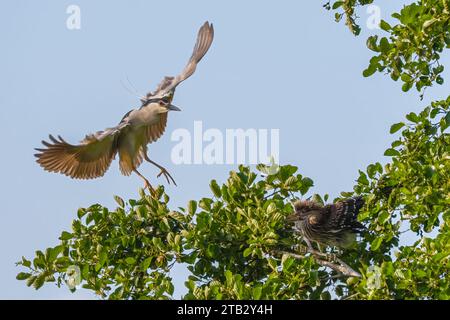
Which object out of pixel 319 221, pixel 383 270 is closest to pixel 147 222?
pixel 319 221

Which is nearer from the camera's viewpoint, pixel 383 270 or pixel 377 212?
pixel 383 270

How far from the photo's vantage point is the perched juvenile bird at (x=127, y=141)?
9.24 m

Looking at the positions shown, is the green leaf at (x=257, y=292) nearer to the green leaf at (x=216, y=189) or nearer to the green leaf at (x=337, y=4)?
the green leaf at (x=216, y=189)

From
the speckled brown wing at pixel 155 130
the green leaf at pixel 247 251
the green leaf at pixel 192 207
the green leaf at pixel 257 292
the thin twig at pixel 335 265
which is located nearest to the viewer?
the green leaf at pixel 257 292

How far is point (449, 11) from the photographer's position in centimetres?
817

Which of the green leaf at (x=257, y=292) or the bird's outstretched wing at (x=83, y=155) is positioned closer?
the green leaf at (x=257, y=292)

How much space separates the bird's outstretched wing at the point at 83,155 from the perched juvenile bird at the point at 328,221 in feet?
7.43

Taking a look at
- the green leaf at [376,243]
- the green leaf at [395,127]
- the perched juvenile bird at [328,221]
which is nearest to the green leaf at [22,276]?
the perched juvenile bird at [328,221]

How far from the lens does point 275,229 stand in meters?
7.91

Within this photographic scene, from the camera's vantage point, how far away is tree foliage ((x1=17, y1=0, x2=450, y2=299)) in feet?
25.4
